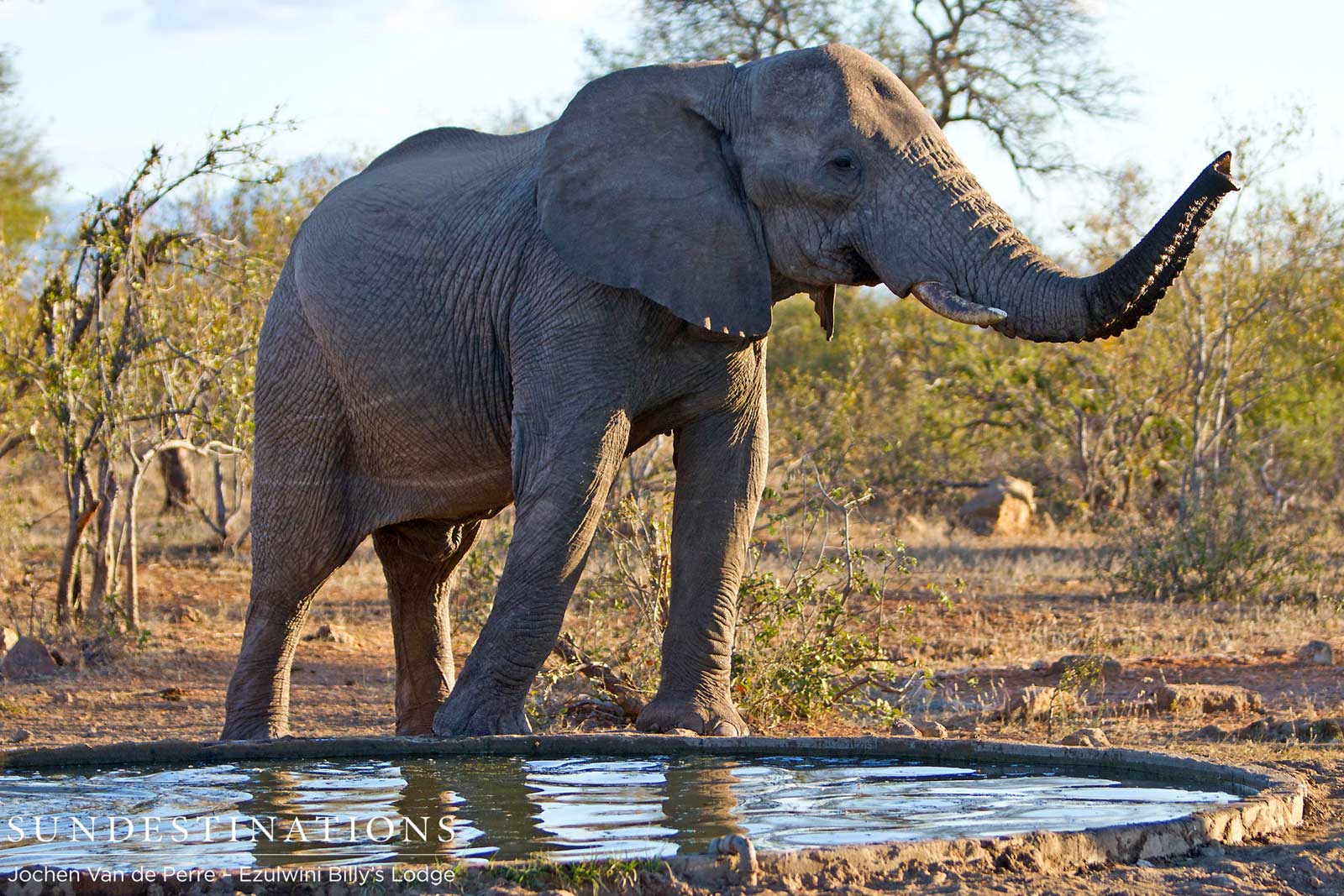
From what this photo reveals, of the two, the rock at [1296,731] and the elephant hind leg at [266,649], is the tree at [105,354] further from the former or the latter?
the rock at [1296,731]

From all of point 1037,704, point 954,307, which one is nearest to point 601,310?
point 954,307

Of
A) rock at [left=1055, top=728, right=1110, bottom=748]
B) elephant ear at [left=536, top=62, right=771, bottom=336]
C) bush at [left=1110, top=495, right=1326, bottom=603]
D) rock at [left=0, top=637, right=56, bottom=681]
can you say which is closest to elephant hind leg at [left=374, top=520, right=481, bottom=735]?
elephant ear at [left=536, top=62, right=771, bottom=336]

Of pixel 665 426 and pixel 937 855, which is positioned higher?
pixel 665 426

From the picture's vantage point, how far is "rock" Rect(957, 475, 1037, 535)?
1619cm

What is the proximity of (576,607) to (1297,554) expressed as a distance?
→ 4.92m

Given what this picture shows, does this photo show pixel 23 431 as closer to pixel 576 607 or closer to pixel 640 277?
pixel 576 607

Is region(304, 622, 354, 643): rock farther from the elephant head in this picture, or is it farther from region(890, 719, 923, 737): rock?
the elephant head

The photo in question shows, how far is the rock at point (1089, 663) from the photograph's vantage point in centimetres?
797

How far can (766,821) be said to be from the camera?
4.47 meters

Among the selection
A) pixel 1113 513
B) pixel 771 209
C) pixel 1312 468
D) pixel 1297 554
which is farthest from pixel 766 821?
pixel 1312 468

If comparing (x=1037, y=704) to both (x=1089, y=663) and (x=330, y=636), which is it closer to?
(x=1089, y=663)

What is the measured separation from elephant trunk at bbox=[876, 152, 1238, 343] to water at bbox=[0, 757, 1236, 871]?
1.29 meters

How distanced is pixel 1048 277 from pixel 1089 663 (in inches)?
122

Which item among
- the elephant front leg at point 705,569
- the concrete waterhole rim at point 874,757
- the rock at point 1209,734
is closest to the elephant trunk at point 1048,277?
the elephant front leg at point 705,569
